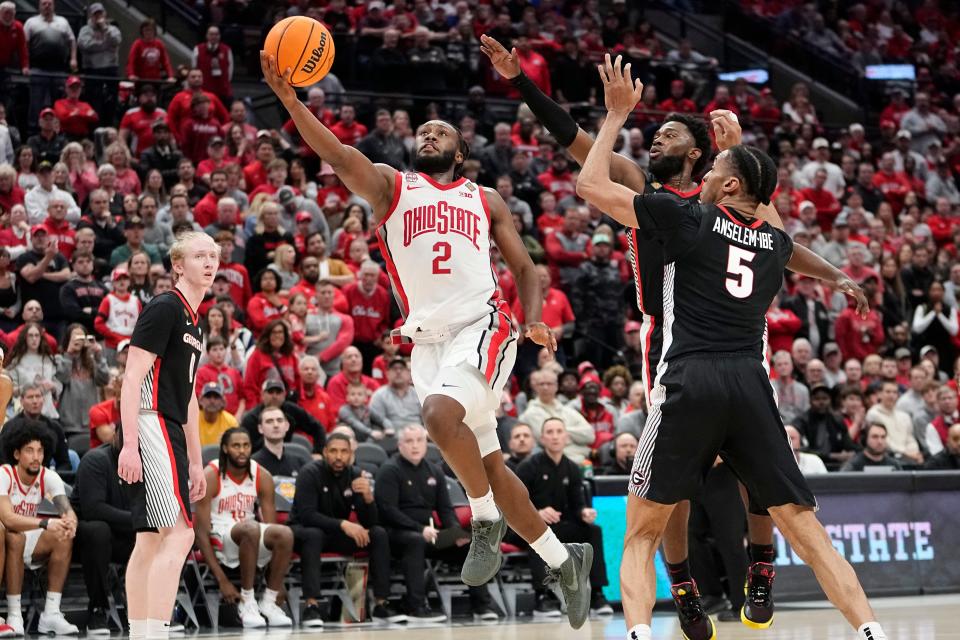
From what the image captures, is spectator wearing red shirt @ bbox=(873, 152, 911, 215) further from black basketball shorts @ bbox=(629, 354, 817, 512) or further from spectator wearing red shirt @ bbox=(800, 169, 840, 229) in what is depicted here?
black basketball shorts @ bbox=(629, 354, 817, 512)

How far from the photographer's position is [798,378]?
17422mm

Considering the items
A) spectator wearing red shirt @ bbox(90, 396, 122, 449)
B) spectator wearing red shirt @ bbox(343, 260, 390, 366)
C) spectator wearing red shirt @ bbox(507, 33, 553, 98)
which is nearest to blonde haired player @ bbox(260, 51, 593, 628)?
spectator wearing red shirt @ bbox(90, 396, 122, 449)

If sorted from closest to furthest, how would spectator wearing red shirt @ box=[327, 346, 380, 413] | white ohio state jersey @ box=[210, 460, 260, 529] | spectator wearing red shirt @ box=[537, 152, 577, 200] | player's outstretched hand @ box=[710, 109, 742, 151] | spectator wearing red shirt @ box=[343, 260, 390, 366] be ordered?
player's outstretched hand @ box=[710, 109, 742, 151]
white ohio state jersey @ box=[210, 460, 260, 529]
spectator wearing red shirt @ box=[327, 346, 380, 413]
spectator wearing red shirt @ box=[343, 260, 390, 366]
spectator wearing red shirt @ box=[537, 152, 577, 200]

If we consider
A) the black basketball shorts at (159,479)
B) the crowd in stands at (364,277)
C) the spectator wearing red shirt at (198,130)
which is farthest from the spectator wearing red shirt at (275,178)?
the black basketball shorts at (159,479)

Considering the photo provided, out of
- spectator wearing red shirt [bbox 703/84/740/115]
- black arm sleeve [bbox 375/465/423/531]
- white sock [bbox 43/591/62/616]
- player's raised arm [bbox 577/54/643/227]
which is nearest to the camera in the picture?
player's raised arm [bbox 577/54/643/227]

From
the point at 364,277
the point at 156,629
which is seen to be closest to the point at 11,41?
the point at 364,277

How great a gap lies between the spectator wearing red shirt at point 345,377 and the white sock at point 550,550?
6692 millimetres

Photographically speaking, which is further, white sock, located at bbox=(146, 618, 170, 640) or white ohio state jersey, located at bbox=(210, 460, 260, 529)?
white ohio state jersey, located at bbox=(210, 460, 260, 529)

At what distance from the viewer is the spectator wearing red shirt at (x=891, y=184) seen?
23.2 metres

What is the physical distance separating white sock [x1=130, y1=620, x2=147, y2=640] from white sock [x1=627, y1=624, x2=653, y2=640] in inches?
111

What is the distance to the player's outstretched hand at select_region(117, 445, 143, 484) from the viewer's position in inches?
296

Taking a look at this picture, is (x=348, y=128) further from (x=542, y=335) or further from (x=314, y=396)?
(x=542, y=335)

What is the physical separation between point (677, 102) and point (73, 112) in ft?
34.1

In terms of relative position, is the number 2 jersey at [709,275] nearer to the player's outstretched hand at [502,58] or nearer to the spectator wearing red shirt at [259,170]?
the player's outstretched hand at [502,58]
